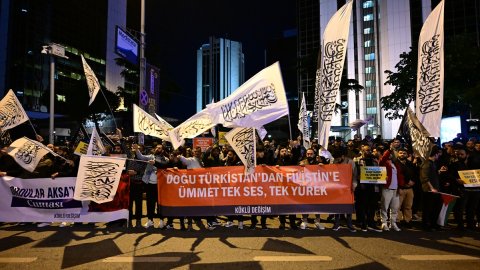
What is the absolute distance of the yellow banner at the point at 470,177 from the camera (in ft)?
28.5

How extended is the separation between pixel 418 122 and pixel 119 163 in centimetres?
682

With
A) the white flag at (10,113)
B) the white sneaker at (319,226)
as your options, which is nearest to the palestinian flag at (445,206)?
the white sneaker at (319,226)

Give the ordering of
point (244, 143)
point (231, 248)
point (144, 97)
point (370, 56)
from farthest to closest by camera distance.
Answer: point (370, 56) < point (144, 97) < point (244, 143) < point (231, 248)

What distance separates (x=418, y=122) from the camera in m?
8.91

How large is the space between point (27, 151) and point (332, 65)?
7388mm

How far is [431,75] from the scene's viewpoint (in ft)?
29.5

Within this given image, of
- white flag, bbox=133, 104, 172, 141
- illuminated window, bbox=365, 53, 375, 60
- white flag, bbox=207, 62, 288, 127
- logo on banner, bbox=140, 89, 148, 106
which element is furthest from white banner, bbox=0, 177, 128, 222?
illuminated window, bbox=365, 53, 375, 60

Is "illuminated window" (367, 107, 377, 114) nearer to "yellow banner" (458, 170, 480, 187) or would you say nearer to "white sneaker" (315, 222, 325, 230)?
"yellow banner" (458, 170, 480, 187)

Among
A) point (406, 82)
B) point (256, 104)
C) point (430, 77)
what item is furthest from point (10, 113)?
point (406, 82)

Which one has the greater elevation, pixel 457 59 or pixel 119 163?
pixel 457 59

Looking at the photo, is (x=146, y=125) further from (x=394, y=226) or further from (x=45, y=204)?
(x=394, y=226)

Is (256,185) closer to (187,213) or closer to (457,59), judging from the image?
(187,213)

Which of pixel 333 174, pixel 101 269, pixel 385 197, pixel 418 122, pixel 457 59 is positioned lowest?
pixel 101 269

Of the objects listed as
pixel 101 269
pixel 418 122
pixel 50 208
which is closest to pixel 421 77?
pixel 418 122
